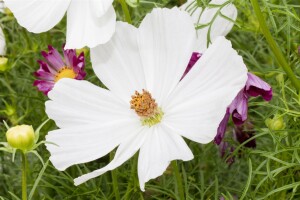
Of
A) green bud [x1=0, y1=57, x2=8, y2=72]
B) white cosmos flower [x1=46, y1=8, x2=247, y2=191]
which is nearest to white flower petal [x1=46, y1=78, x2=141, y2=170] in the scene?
white cosmos flower [x1=46, y1=8, x2=247, y2=191]

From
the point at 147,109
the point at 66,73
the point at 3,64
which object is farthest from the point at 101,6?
the point at 3,64

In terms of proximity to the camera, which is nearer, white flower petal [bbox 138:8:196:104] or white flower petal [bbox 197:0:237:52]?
white flower petal [bbox 138:8:196:104]

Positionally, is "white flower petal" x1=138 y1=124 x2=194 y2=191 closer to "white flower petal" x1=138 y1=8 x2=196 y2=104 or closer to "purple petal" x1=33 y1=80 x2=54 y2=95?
"white flower petal" x1=138 y1=8 x2=196 y2=104

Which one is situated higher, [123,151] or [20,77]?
[123,151]

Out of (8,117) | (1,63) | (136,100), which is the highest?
(136,100)

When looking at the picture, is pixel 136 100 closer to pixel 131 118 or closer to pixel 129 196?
pixel 131 118

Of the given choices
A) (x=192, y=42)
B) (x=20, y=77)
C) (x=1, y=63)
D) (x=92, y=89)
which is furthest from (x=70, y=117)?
(x=20, y=77)

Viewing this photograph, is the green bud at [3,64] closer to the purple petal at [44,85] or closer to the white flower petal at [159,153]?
the purple petal at [44,85]
